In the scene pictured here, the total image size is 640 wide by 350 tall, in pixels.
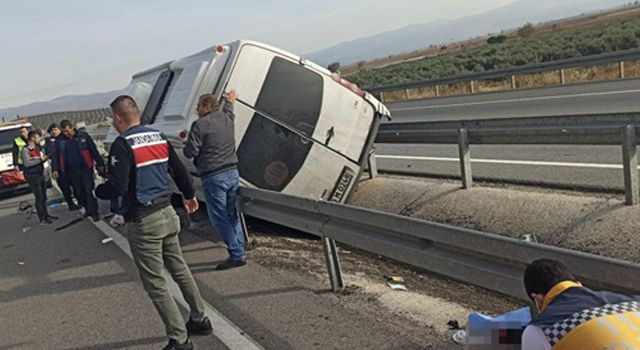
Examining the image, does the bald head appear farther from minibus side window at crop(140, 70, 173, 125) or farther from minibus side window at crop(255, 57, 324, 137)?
minibus side window at crop(140, 70, 173, 125)

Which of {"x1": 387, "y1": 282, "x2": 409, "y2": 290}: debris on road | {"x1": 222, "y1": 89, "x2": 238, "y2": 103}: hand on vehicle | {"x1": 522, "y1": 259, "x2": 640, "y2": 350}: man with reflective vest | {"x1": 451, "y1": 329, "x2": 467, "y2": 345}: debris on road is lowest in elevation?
{"x1": 387, "y1": 282, "x2": 409, "y2": 290}: debris on road

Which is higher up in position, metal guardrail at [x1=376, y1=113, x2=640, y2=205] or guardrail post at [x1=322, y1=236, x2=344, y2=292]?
metal guardrail at [x1=376, y1=113, x2=640, y2=205]

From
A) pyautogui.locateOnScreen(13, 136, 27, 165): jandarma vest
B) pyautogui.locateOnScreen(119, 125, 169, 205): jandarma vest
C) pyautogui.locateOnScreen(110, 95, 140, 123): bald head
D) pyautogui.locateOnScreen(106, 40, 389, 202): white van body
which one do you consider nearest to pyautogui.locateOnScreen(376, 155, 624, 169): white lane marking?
pyautogui.locateOnScreen(106, 40, 389, 202): white van body

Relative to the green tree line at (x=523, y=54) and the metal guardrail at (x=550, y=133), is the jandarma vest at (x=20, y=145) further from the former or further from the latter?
the green tree line at (x=523, y=54)

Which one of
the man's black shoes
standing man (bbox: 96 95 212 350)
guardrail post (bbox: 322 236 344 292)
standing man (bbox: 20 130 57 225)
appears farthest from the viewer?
the man's black shoes

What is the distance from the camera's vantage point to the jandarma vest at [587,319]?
217 cm

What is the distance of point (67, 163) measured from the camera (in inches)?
422

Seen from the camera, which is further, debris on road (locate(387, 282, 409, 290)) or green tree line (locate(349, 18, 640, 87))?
green tree line (locate(349, 18, 640, 87))

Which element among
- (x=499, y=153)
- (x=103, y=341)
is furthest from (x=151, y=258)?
(x=499, y=153)

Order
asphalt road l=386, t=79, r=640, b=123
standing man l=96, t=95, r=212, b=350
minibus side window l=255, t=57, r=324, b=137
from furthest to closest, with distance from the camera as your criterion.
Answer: asphalt road l=386, t=79, r=640, b=123 < minibus side window l=255, t=57, r=324, b=137 < standing man l=96, t=95, r=212, b=350

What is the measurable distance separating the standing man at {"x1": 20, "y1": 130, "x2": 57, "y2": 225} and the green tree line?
23903mm

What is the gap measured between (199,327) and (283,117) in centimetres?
327

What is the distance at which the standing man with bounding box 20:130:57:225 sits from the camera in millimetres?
11305

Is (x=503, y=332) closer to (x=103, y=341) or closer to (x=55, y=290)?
(x=103, y=341)
